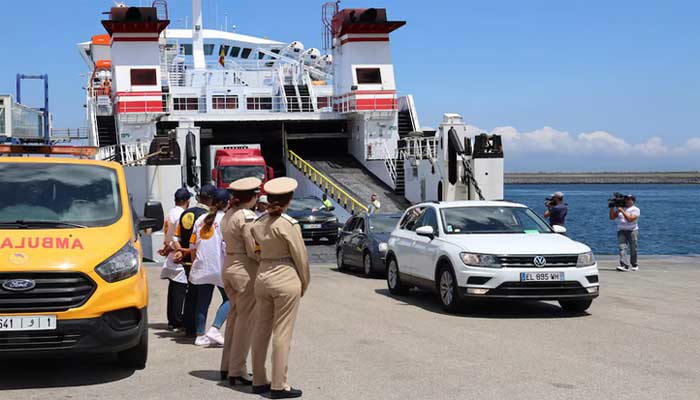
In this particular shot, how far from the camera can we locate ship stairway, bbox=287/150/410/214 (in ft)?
108

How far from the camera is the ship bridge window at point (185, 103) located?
144 feet

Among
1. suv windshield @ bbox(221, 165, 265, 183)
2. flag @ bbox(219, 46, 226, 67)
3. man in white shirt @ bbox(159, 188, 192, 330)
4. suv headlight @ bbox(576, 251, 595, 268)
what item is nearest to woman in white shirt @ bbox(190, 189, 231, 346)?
man in white shirt @ bbox(159, 188, 192, 330)

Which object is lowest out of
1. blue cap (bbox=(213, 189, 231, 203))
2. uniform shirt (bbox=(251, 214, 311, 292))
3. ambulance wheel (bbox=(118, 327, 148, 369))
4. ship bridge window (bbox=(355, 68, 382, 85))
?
ambulance wheel (bbox=(118, 327, 148, 369))

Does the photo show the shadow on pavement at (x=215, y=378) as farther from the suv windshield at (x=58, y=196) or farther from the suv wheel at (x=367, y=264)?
the suv wheel at (x=367, y=264)

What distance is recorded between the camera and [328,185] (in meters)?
34.8

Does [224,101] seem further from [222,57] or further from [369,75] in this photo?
[369,75]

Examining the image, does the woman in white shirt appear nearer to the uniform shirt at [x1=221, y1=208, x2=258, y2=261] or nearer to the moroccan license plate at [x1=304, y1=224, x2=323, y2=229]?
the uniform shirt at [x1=221, y1=208, x2=258, y2=261]

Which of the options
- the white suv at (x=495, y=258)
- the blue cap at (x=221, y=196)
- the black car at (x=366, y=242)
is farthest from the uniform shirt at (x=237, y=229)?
the black car at (x=366, y=242)

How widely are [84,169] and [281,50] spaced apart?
45.8m

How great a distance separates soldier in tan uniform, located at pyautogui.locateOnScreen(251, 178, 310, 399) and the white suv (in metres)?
5.35

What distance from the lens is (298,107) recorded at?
44344mm

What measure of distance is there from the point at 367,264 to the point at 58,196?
1050 centimetres

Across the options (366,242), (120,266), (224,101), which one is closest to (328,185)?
(224,101)

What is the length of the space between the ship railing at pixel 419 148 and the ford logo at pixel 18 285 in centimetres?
2462
